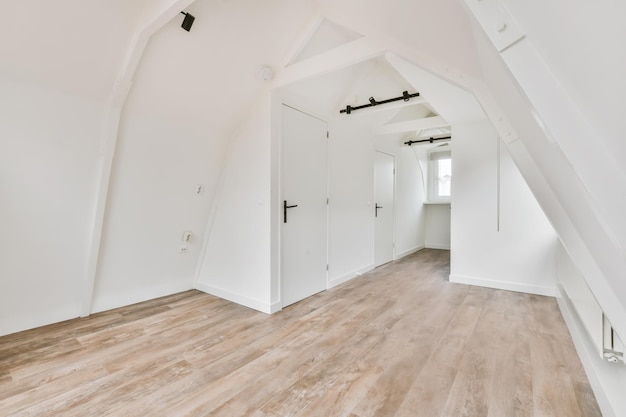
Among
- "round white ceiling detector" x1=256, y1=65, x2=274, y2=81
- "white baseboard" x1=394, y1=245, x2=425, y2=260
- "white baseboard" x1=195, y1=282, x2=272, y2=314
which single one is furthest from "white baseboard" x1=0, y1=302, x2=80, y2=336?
"white baseboard" x1=394, y1=245, x2=425, y2=260

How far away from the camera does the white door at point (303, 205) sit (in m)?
3.08

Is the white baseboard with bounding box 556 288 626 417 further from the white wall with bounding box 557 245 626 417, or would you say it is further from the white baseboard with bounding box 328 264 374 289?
the white baseboard with bounding box 328 264 374 289

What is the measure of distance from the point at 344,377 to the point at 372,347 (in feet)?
1.50

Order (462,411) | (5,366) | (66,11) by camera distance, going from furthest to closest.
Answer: (5,366), (66,11), (462,411)

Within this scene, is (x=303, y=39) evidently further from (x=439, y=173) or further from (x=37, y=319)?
(x=439, y=173)

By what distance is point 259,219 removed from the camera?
3008 millimetres

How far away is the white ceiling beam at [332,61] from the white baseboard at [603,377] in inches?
99.4

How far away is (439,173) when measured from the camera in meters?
→ 6.68

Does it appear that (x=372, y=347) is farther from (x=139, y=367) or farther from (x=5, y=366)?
(x=5, y=366)

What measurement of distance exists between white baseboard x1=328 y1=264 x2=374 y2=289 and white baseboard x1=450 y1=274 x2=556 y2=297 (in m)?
1.18

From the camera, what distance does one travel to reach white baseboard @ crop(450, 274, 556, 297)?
11.2 ft

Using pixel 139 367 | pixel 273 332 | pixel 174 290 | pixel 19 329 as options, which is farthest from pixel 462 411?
pixel 19 329

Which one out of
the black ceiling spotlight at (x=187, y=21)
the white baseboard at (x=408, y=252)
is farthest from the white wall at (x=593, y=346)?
the black ceiling spotlight at (x=187, y=21)

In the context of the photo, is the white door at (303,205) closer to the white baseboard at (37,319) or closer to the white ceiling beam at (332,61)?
the white ceiling beam at (332,61)
